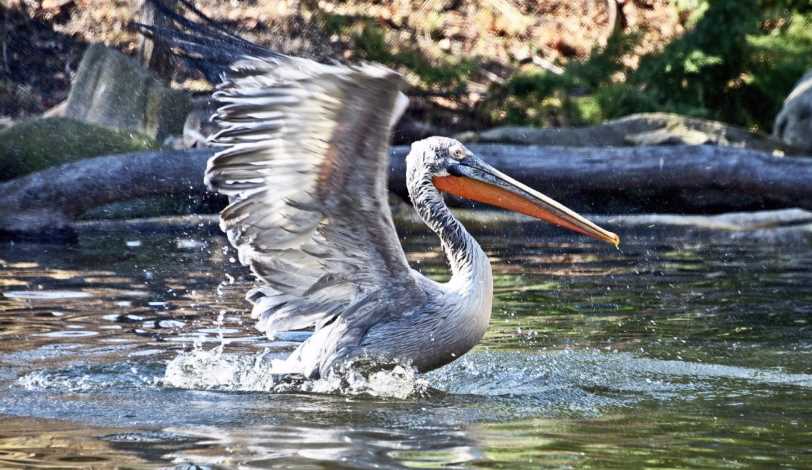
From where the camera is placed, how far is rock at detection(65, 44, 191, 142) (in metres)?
13.3

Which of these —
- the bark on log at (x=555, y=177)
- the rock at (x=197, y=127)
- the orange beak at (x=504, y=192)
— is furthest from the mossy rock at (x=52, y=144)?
the orange beak at (x=504, y=192)

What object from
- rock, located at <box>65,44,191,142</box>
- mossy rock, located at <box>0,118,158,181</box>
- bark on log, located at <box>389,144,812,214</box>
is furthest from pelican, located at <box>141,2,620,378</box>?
rock, located at <box>65,44,191,142</box>

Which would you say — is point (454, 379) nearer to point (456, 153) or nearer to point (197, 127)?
point (456, 153)

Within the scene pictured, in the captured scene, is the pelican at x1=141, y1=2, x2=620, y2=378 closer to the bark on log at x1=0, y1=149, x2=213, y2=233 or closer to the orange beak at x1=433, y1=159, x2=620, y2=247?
the orange beak at x1=433, y1=159, x2=620, y2=247

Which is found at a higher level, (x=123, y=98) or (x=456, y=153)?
(x=456, y=153)

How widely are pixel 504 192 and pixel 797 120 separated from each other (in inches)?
352

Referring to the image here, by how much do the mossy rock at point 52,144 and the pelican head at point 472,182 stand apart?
257 inches

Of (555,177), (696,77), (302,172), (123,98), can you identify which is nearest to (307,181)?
(302,172)

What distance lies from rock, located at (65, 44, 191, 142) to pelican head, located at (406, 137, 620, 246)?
817 cm

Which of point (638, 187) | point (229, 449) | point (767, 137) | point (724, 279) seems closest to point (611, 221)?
point (638, 187)

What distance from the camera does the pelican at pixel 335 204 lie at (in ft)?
15.6

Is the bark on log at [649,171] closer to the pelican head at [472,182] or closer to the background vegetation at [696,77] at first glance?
the background vegetation at [696,77]

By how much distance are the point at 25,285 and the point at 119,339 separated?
1926 millimetres

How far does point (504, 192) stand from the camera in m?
5.52
